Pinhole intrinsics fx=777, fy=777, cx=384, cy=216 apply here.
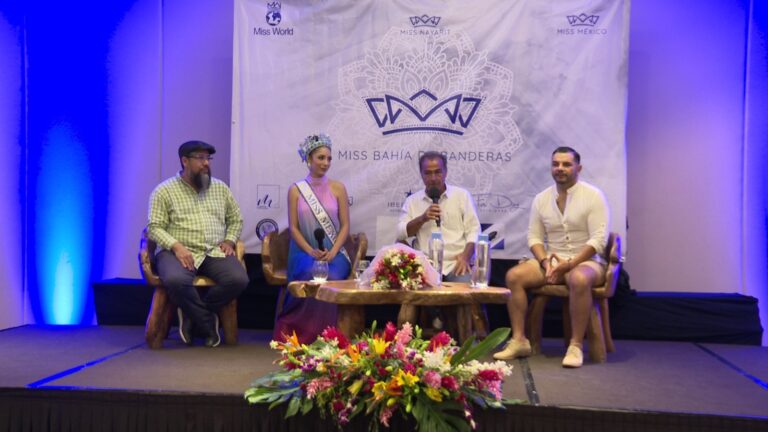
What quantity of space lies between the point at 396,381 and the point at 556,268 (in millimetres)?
1840

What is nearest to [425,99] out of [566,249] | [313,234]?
[313,234]

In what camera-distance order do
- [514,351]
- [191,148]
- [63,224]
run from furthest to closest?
[63,224]
[191,148]
[514,351]

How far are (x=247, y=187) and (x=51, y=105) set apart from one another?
5.77ft

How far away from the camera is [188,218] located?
4.94m

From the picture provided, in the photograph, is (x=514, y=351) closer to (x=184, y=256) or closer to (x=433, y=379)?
(x=433, y=379)

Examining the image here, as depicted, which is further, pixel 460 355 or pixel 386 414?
pixel 460 355

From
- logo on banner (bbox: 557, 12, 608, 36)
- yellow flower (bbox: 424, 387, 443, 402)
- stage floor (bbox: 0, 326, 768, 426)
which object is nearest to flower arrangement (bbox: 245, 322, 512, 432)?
yellow flower (bbox: 424, 387, 443, 402)

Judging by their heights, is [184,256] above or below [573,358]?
above

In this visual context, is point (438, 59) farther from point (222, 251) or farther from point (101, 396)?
point (101, 396)

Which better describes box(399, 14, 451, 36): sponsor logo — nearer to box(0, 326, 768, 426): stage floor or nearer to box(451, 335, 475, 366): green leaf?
box(0, 326, 768, 426): stage floor

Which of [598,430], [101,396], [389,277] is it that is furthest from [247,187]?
[598,430]

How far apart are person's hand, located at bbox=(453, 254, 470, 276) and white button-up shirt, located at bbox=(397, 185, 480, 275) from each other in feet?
0.49

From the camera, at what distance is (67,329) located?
541 centimetres

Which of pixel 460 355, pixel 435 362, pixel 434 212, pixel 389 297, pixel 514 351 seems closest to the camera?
pixel 435 362
